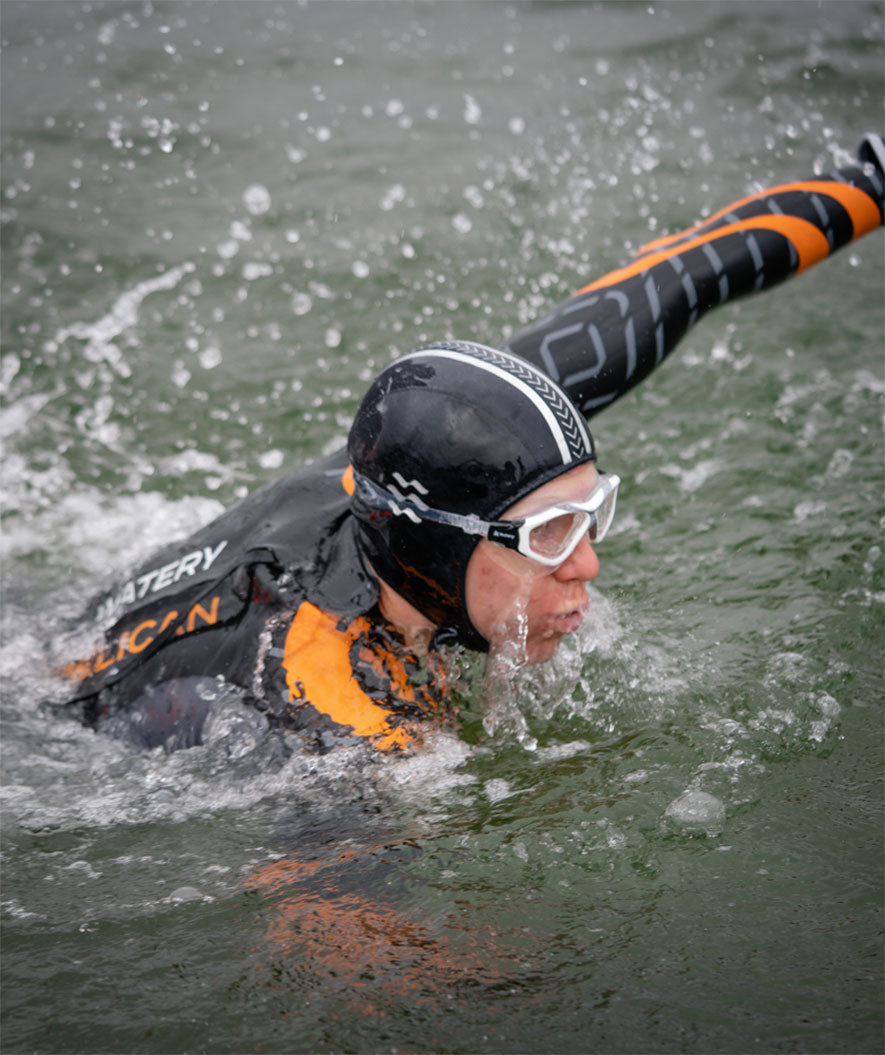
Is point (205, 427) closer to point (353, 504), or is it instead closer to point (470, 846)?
point (353, 504)

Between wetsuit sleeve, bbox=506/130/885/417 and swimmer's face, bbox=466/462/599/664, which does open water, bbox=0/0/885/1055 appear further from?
wetsuit sleeve, bbox=506/130/885/417

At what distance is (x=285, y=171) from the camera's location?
7.65 m

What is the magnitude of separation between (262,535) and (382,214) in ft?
14.6

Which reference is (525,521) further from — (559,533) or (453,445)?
(453,445)

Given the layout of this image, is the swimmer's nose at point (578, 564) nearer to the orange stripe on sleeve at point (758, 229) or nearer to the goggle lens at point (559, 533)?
the goggle lens at point (559, 533)

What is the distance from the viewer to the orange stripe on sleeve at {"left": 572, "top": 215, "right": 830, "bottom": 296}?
3789 millimetres

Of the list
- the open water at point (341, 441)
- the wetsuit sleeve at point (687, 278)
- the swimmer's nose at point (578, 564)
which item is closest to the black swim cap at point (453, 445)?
the swimmer's nose at point (578, 564)

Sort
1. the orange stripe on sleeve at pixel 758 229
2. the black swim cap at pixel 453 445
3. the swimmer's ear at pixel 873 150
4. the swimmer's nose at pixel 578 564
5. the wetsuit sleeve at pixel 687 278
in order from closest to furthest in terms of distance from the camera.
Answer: the black swim cap at pixel 453 445, the swimmer's nose at pixel 578 564, the wetsuit sleeve at pixel 687 278, the orange stripe on sleeve at pixel 758 229, the swimmer's ear at pixel 873 150

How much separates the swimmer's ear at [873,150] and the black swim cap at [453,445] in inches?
72.9

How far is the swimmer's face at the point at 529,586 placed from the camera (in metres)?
2.82

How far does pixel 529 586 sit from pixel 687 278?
4.62ft

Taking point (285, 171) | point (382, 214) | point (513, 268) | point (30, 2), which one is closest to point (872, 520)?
point (513, 268)

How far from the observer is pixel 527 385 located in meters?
2.82

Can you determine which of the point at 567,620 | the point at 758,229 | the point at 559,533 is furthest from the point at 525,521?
the point at 758,229
